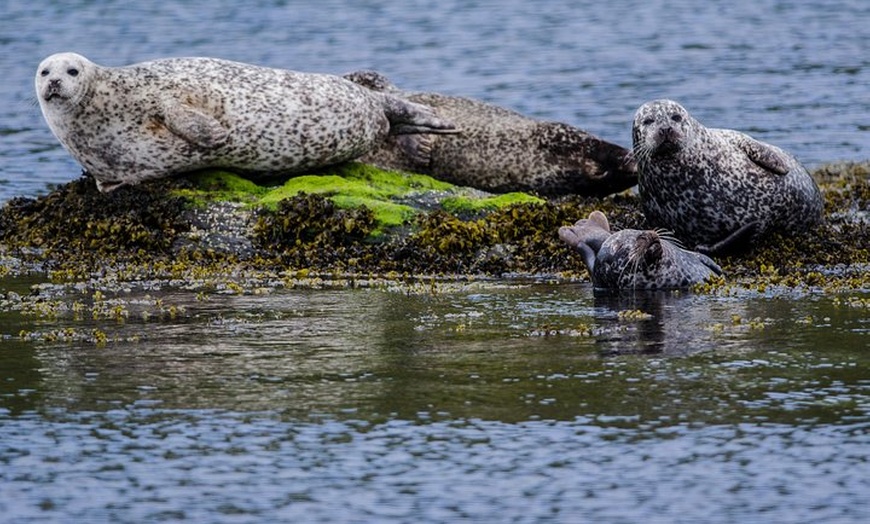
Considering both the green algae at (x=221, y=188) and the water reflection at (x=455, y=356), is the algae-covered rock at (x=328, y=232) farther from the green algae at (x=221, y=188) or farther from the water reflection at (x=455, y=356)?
the water reflection at (x=455, y=356)

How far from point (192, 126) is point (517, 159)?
2.55 m

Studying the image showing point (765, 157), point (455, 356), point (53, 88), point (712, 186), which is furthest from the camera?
point (53, 88)

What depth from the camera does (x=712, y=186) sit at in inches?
393

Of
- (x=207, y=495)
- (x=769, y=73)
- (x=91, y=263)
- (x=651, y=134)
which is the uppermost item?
(x=769, y=73)

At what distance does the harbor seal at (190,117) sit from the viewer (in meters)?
10.8

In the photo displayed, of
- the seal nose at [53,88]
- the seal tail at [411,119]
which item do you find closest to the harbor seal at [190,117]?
the seal nose at [53,88]

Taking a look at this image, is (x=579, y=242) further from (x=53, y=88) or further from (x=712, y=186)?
(x=53, y=88)

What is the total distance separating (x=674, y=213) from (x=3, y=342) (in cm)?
424

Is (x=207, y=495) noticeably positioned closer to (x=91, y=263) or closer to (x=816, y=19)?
(x=91, y=263)

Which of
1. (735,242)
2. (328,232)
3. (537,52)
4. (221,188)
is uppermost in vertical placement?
(537,52)

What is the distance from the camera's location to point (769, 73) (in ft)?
64.1

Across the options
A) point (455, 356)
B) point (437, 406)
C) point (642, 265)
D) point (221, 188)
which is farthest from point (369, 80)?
point (437, 406)

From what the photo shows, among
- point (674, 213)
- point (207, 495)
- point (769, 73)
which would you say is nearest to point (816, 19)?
point (769, 73)

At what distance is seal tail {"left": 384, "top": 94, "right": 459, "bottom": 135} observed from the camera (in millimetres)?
12000
